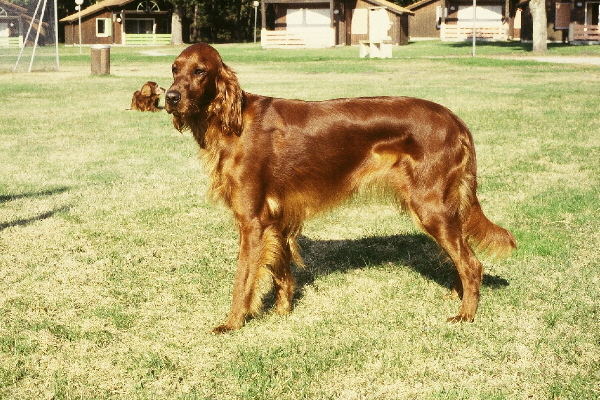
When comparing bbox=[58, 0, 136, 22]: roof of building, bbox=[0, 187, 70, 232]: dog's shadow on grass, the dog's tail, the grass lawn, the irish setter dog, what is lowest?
the grass lawn

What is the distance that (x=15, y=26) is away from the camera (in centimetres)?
2217

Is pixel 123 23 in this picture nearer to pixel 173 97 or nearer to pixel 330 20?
pixel 330 20

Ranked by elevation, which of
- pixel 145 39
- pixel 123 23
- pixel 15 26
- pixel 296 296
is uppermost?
pixel 123 23

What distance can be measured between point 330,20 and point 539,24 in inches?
826

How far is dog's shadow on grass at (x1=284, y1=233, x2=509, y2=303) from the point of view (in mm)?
4934

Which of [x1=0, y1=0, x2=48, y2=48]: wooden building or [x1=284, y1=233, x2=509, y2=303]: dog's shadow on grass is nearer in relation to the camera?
[x1=284, y1=233, x2=509, y2=303]: dog's shadow on grass

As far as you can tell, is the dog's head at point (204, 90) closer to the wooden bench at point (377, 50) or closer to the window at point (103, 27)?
the wooden bench at point (377, 50)

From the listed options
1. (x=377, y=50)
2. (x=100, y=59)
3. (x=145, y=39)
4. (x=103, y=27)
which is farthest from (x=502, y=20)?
(x=100, y=59)

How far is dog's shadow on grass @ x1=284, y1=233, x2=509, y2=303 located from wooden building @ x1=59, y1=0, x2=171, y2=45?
5153 cm

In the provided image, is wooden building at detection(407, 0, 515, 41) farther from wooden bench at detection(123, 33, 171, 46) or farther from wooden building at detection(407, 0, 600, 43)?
wooden bench at detection(123, 33, 171, 46)

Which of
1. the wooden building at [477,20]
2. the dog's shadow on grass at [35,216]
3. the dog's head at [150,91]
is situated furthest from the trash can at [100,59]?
the wooden building at [477,20]

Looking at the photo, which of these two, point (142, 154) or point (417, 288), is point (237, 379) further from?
point (142, 154)

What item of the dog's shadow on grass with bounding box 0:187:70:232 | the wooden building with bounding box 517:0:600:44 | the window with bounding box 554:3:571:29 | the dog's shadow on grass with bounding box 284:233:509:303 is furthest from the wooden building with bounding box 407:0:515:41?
the dog's shadow on grass with bounding box 284:233:509:303

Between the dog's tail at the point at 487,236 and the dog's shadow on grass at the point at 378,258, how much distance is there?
1.42 feet
